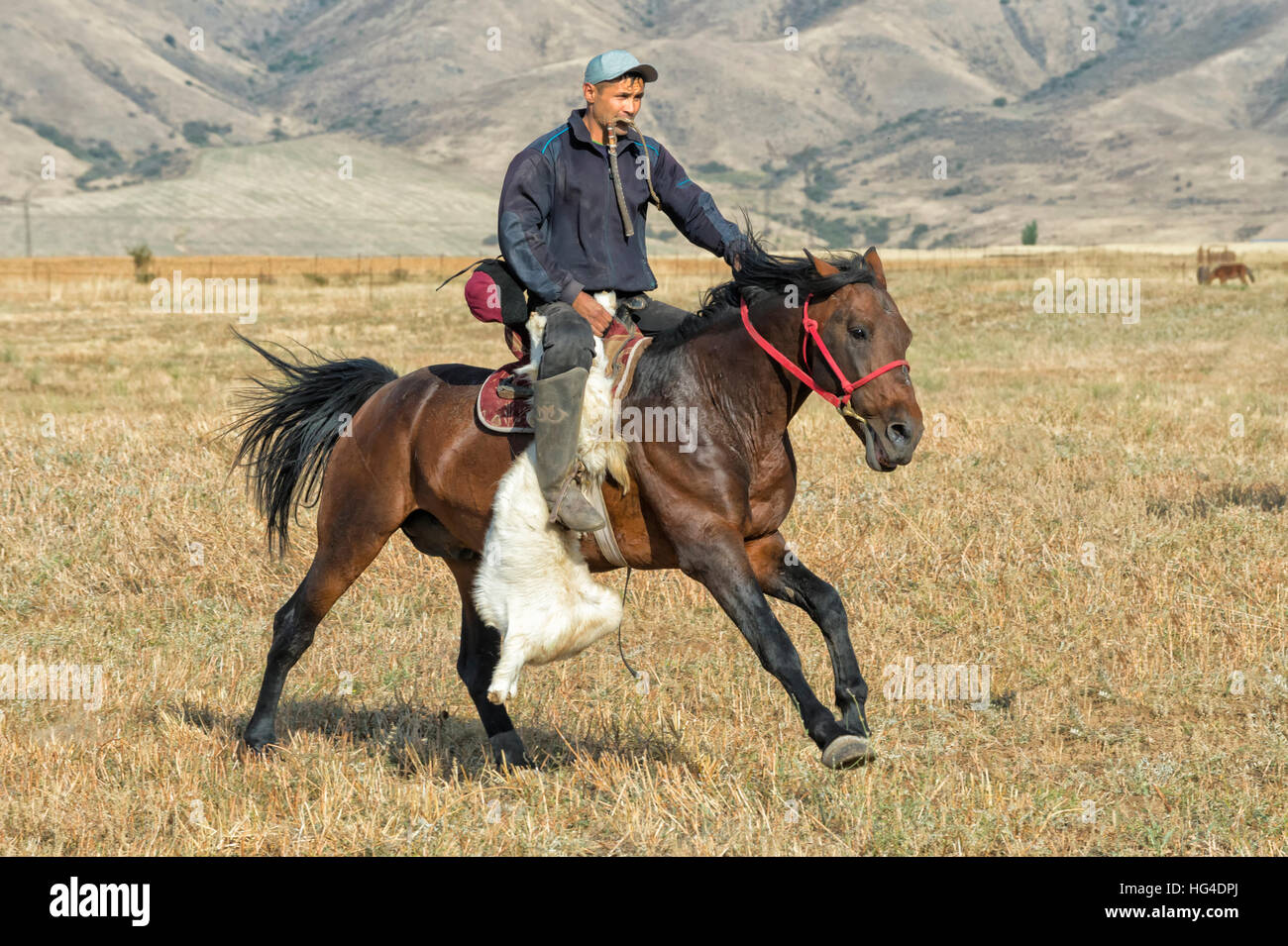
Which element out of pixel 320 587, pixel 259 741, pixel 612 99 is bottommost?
pixel 259 741

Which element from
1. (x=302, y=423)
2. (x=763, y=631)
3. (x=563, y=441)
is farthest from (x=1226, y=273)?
(x=763, y=631)

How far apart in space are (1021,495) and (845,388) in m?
6.74

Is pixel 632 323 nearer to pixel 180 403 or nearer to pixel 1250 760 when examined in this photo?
pixel 1250 760

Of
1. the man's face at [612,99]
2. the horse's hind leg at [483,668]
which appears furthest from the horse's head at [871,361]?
the horse's hind leg at [483,668]

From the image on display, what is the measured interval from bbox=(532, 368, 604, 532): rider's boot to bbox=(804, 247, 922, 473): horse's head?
1022 millimetres

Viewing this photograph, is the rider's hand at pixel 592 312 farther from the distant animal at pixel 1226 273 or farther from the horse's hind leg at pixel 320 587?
the distant animal at pixel 1226 273

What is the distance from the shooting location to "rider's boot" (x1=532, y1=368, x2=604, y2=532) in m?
5.68

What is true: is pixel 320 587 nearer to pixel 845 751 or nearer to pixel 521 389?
pixel 521 389

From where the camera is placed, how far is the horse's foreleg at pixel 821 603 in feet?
18.1

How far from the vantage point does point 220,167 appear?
529 ft

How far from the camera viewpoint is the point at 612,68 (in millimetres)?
5879

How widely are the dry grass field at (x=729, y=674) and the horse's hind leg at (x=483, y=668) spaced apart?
0.20 m

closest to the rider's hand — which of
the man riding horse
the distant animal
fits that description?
the man riding horse

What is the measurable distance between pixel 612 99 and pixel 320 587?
2.82 m
